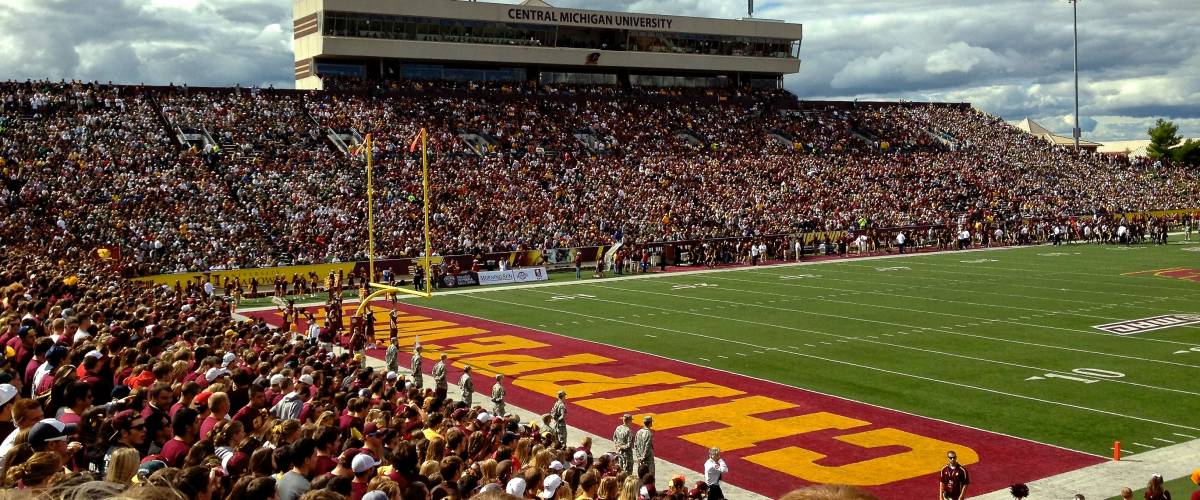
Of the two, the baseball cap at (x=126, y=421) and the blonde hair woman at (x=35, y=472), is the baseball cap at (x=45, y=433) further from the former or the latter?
the blonde hair woman at (x=35, y=472)

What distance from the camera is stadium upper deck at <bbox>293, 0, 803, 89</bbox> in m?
55.8

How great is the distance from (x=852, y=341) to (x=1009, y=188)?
4081cm

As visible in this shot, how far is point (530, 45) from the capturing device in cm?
6091

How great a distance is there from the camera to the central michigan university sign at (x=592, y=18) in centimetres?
6009

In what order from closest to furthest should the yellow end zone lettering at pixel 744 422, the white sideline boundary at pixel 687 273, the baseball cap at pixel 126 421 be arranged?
the baseball cap at pixel 126 421
the yellow end zone lettering at pixel 744 422
the white sideline boundary at pixel 687 273

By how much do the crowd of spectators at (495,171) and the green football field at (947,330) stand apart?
312 inches

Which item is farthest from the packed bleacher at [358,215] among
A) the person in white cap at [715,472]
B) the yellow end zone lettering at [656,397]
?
the yellow end zone lettering at [656,397]

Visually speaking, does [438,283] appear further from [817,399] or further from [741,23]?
[741,23]

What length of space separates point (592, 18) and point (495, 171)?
59.9ft

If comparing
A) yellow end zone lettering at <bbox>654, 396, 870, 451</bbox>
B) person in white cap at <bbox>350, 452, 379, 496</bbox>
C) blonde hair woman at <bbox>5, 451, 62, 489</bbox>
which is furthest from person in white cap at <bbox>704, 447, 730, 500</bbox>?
blonde hair woman at <bbox>5, 451, 62, 489</bbox>

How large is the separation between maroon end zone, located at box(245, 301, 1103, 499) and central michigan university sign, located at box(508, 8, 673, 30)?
40225 millimetres

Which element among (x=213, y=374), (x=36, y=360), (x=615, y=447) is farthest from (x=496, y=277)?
(x=36, y=360)

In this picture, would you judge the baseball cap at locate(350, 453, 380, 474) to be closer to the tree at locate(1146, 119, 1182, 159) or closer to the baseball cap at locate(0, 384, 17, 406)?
the baseball cap at locate(0, 384, 17, 406)

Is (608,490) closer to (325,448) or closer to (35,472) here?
(325,448)
